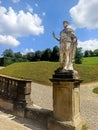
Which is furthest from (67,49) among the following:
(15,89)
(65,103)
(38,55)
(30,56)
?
(30,56)

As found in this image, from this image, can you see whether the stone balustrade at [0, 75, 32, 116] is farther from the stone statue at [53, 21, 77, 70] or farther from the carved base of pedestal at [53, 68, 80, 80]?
the stone statue at [53, 21, 77, 70]

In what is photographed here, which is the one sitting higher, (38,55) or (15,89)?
(38,55)

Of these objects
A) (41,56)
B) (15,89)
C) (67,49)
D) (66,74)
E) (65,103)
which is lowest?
(65,103)

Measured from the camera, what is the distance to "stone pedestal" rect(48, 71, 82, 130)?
7094 millimetres

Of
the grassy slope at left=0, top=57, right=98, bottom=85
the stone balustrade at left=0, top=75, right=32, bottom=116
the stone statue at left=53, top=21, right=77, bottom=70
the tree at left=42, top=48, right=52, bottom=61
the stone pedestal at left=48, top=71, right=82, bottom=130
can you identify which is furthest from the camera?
the tree at left=42, top=48, right=52, bottom=61

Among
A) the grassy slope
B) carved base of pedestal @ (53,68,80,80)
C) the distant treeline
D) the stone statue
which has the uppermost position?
the distant treeline

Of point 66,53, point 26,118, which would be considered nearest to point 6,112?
point 26,118

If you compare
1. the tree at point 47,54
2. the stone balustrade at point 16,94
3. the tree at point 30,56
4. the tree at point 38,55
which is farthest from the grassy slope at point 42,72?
the tree at point 30,56

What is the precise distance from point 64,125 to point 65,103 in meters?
0.67

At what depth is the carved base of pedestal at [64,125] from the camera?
22.8 feet

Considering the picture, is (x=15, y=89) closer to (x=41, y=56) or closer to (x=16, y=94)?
(x=16, y=94)

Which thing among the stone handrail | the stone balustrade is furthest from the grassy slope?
the stone balustrade

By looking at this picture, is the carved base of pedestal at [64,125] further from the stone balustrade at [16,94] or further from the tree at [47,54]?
the tree at [47,54]

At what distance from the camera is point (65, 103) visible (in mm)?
7207
